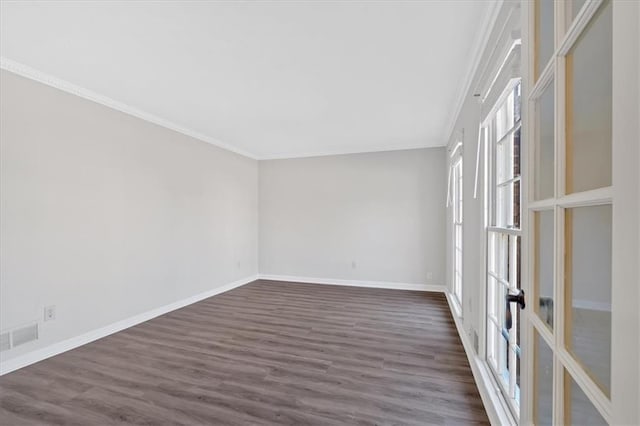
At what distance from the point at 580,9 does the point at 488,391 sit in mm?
2097

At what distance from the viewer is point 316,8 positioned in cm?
180

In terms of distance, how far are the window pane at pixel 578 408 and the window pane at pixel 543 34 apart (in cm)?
83

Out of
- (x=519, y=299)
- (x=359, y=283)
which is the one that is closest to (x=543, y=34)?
(x=519, y=299)

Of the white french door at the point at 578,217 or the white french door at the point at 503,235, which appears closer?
the white french door at the point at 578,217

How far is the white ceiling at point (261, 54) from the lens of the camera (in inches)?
72.3

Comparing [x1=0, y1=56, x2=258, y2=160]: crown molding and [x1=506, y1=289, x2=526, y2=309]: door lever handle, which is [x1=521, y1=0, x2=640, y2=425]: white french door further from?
[x1=0, y1=56, x2=258, y2=160]: crown molding

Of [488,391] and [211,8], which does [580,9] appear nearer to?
[211,8]

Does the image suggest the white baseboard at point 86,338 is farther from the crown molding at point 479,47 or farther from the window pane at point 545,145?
the crown molding at point 479,47

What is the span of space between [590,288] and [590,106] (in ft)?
1.26

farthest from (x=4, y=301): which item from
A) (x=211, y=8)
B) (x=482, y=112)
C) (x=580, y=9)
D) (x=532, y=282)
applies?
(x=482, y=112)

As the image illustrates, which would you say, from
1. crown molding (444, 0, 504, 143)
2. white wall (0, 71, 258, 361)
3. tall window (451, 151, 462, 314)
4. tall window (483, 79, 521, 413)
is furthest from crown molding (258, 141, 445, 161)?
tall window (483, 79, 521, 413)

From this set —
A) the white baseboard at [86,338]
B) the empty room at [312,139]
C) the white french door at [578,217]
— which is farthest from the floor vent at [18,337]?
the white french door at [578,217]

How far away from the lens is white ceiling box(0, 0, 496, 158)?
6.03ft

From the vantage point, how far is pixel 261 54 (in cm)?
229
